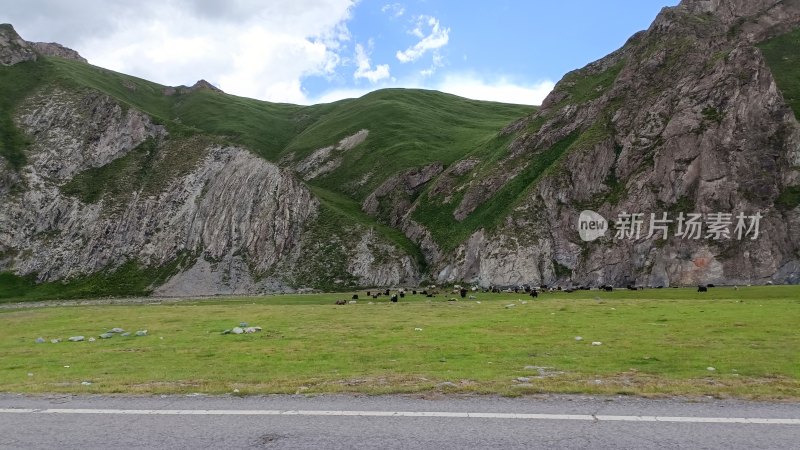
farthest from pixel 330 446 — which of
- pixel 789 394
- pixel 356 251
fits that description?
pixel 356 251

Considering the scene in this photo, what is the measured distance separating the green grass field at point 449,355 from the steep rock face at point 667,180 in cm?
4763

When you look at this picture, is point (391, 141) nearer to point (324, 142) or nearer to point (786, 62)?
point (324, 142)

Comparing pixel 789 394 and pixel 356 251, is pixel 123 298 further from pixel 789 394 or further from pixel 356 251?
pixel 789 394

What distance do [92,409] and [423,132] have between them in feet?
535

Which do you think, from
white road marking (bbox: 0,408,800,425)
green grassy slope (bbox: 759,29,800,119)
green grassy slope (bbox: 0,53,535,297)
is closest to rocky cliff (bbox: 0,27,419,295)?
green grassy slope (bbox: 0,53,535,297)

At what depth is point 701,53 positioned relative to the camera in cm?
11262

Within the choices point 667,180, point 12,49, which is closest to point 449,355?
point 667,180

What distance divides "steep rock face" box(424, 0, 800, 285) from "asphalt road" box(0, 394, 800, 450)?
81.8 meters

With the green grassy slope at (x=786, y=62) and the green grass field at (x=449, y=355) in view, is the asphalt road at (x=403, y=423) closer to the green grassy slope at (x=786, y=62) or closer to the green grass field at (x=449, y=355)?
the green grass field at (x=449, y=355)

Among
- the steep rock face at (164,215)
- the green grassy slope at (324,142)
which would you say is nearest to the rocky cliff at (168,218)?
the steep rock face at (164,215)

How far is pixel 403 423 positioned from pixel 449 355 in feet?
38.9

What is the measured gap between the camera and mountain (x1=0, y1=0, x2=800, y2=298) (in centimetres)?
9338

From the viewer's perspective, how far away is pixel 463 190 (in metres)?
123

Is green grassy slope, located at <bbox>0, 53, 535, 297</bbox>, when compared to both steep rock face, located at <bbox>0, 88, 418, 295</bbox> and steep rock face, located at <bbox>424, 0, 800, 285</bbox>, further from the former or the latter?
steep rock face, located at <bbox>424, 0, 800, 285</bbox>
